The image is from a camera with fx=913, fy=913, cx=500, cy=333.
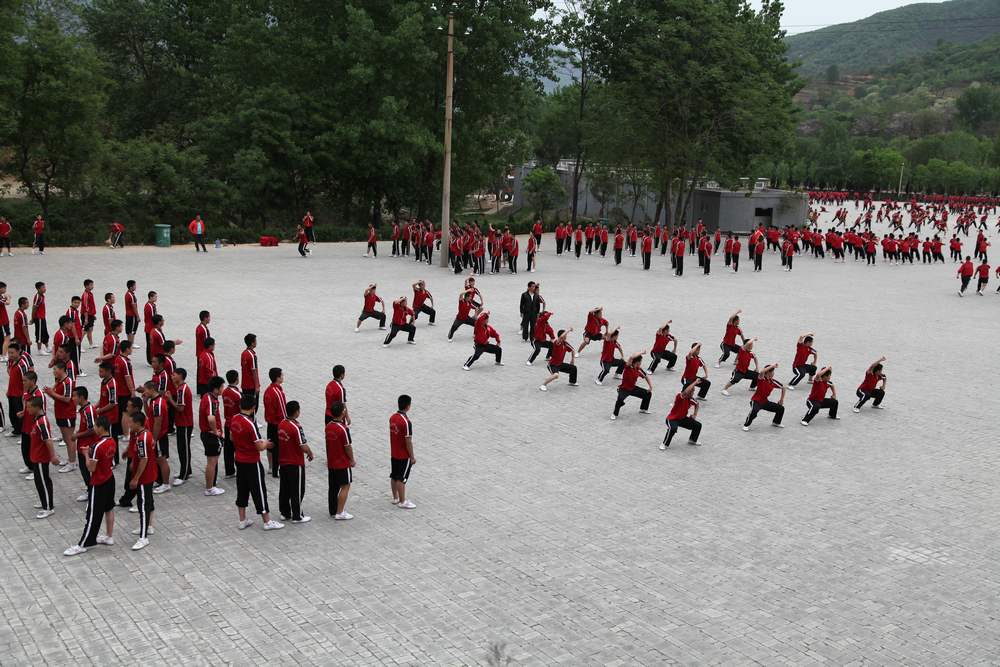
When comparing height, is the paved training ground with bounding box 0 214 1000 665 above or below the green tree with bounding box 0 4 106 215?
below

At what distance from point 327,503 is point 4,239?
25.1 m

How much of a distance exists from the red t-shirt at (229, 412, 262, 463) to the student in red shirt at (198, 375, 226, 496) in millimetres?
940

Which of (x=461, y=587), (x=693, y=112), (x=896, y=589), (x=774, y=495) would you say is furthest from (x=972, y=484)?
(x=693, y=112)

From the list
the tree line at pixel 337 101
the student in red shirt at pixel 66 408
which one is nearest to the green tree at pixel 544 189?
the tree line at pixel 337 101

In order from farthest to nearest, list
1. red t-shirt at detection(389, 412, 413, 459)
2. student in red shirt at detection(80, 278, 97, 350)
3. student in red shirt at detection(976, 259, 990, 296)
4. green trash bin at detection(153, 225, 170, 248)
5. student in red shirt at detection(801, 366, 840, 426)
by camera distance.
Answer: green trash bin at detection(153, 225, 170, 248)
student in red shirt at detection(976, 259, 990, 296)
student in red shirt at detection(80, 278, 97, 350)
student in red shirt at detection(801, 366, 840, 426)
red t-shirt at detection(389, 412, 413, 459)

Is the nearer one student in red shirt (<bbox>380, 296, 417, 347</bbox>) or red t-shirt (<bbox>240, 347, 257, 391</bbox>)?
red t-shirt (<bbox>240, 347, 257, 391</bbox>)

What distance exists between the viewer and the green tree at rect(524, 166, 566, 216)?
58.8 meters

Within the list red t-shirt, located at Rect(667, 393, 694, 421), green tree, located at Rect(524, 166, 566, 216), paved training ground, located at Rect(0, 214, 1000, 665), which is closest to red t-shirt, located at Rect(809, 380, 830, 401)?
paved training ground, located at Rect(0, 214, 1000, 665)

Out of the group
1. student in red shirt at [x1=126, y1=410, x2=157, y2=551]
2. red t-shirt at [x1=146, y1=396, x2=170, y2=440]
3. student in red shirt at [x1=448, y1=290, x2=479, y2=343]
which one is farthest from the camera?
student in red shirt at [x1=448, y1=290, x2=479, y2=343]

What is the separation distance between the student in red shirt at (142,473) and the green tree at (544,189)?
49.5 m

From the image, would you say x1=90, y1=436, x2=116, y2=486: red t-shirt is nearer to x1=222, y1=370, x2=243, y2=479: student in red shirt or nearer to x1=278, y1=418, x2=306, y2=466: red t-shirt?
x1=222, y1=370, x2=243, y2=479: student in red shirt

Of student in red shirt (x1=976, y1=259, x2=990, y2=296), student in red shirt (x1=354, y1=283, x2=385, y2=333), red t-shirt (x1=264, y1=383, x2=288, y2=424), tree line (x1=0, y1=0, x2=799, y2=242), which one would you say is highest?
tree line (x1=0, y1=0, x2=799, y2=242)

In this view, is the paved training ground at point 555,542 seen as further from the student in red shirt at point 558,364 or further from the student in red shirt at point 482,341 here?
the student in red shirt at point 558,364

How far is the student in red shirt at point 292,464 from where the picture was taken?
10.1 m
